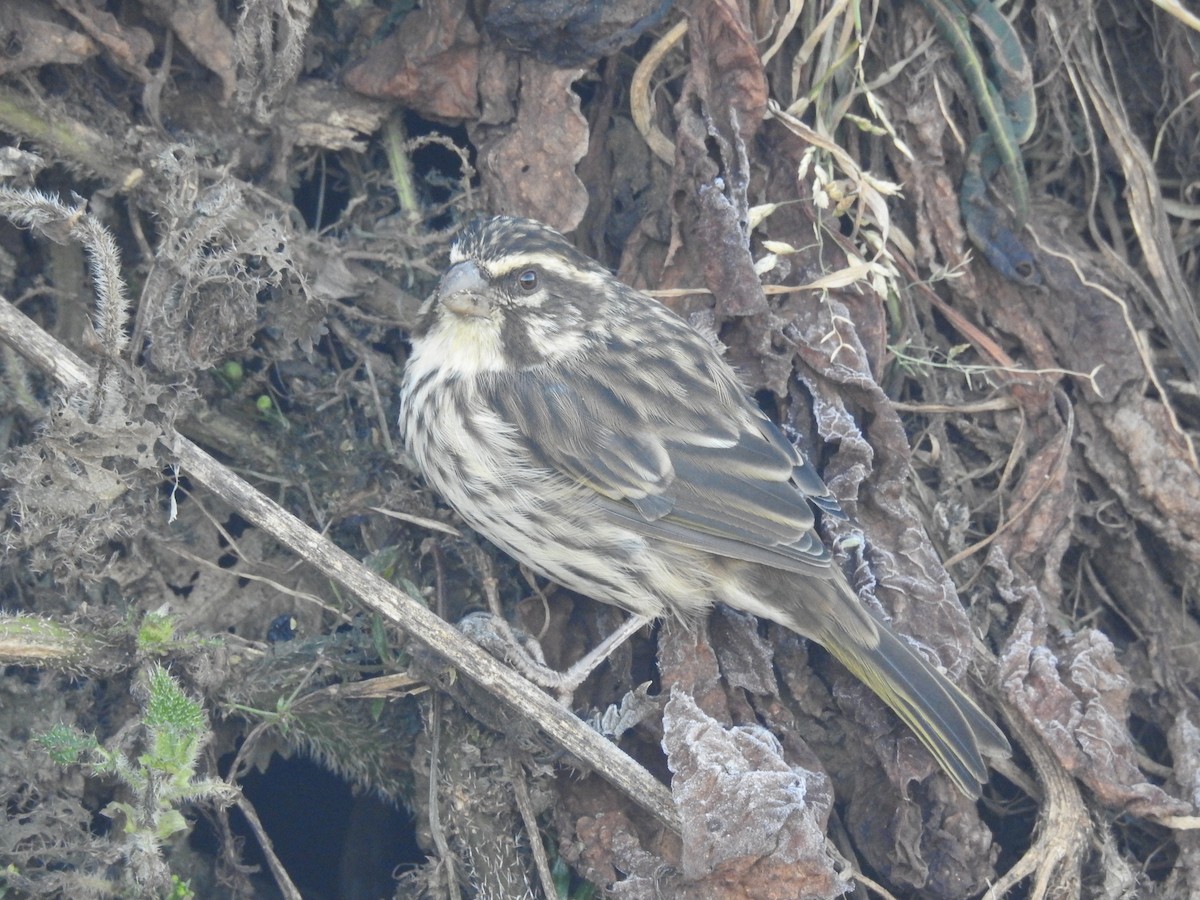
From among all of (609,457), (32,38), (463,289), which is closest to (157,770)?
(609,457)

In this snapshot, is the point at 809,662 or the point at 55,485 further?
the point at 809,662

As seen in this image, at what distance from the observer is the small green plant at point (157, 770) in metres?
3.00

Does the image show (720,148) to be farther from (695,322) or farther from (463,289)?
(463,289)

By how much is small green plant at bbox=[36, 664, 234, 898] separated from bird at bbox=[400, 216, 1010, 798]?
121 cm

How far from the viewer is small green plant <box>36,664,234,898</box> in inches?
118

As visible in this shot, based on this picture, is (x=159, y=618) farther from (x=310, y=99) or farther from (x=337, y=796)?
(x=310, y=99)

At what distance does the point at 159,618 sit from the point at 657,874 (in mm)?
1558

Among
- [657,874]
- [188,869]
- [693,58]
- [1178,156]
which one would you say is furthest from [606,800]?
[1178,156]

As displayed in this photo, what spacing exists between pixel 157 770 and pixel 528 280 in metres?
1.94

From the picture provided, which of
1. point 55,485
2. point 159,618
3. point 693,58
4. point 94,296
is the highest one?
point 693,58

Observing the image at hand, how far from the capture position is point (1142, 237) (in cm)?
450

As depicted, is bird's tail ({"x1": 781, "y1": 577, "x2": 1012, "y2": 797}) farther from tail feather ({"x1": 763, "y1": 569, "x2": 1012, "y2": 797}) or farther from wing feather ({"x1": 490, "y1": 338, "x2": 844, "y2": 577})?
wing feather ({"x1": 490, "y1": 338, "x2": 844, "y2": 577})

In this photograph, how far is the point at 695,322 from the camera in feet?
14.4

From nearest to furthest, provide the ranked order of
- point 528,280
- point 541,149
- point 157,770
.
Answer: point 157,770, point 528,280, point 541,149
